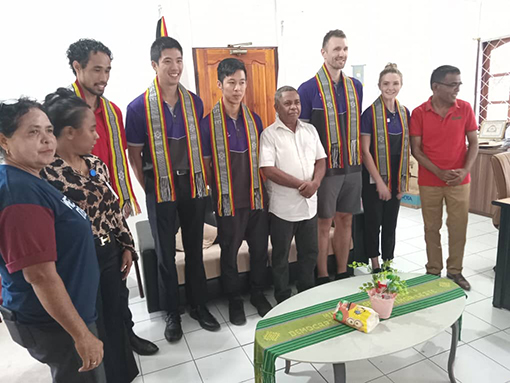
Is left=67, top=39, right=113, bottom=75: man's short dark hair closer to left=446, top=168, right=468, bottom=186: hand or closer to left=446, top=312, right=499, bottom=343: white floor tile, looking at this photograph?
left=446, top=168, right=468, bottom=186: hand

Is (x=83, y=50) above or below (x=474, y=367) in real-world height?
above

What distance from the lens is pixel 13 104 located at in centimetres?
103

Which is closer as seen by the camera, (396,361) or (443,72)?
(396,361)

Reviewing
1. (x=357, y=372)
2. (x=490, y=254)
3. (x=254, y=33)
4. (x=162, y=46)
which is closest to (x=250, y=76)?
(x=254, y=33)

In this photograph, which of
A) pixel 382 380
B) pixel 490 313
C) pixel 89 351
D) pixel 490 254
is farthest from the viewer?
pixel 490 254

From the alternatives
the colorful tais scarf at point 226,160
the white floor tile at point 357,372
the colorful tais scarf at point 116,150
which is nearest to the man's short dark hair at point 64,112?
the colorful tais scarf at point 116,150

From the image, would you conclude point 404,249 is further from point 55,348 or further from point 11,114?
point 11,114

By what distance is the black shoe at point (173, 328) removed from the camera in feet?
7.52

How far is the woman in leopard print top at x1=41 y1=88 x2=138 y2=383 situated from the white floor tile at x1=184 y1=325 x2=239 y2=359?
24.0 inches

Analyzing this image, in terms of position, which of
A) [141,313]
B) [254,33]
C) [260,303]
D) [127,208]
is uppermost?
[254,33]

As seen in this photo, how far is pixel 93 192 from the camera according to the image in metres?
1.42

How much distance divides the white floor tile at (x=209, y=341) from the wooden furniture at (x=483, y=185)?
3703mm

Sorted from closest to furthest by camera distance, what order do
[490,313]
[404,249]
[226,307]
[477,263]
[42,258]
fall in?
[42,258], [490,313], [226,307], [477,263], [404,249]

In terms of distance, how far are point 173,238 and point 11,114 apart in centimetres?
136
